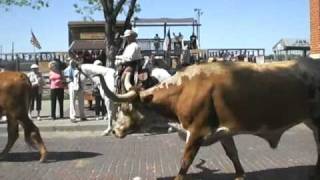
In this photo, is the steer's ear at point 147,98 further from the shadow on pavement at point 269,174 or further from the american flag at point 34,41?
the american flag at point 34,41

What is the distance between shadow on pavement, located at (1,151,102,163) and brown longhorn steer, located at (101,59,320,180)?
337 centimetres

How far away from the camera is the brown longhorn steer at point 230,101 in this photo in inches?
308

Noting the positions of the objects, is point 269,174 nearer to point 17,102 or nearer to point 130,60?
point 17,102

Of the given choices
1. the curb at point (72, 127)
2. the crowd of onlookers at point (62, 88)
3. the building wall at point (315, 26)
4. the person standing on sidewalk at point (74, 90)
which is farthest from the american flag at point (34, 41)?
the building wall at point (315, 26)

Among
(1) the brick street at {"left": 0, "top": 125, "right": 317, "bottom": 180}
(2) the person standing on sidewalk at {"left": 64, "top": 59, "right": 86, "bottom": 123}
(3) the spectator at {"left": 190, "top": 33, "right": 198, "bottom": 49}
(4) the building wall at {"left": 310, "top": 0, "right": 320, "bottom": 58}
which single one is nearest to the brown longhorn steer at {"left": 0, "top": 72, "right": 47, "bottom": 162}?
(1) the brick street at {"left": 0, "top": 125, "right": 317, "bottom": 180}

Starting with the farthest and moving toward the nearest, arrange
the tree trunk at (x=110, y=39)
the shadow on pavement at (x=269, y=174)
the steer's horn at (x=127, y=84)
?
the tree trunk at (x=110, y=39) → the steer's horn at (x=127, y=84) → the shadow on pavement at (x=269, y=174)

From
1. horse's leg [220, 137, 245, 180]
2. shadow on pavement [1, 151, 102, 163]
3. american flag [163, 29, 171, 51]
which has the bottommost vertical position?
shadow on pavement [1, 151, 102, 163]

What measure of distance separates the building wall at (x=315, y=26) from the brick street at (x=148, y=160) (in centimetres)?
634

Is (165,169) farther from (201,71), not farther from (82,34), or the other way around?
(82,34)

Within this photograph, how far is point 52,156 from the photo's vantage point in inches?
464

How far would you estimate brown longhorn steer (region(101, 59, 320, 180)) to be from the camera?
7816 millimetres

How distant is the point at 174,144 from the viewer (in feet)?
44.0

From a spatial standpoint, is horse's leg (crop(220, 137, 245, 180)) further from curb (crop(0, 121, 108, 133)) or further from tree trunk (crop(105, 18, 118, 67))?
tree trunk (crop(105, 18, 118, 67))

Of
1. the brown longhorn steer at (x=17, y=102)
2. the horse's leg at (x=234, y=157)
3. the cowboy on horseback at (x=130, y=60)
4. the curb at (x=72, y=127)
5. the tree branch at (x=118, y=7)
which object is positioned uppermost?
the tree branch at (x=118, y=7)
